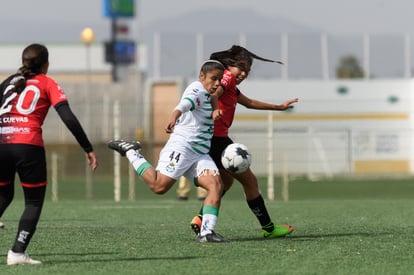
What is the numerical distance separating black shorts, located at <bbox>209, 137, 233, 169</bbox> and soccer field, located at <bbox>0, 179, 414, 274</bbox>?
80 centimetres

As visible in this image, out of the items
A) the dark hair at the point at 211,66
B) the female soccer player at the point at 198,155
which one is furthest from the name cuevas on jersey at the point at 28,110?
the dark hair at the point at 211,66

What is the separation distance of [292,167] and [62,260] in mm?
28835

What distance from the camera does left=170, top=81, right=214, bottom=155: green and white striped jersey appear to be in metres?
10.7

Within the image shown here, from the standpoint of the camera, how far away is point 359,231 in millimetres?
12094

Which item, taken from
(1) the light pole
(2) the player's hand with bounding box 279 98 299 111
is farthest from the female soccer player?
(1) the light pole

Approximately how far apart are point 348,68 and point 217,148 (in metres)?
58.3

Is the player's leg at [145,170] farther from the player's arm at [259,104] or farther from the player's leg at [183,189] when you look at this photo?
the player's leg at [183,189]

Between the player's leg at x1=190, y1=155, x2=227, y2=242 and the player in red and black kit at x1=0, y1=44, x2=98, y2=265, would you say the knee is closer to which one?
the player's leg at x1=190, y1=155, x2=227, y2=242

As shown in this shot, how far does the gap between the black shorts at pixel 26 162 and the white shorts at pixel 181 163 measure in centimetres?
204

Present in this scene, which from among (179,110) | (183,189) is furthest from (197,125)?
(183,189)

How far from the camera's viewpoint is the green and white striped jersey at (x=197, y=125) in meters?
10.7

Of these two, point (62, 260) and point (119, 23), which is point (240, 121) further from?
point (62, 260)

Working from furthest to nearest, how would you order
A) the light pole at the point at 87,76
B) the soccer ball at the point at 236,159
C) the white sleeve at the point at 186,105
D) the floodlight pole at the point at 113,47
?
the floodlight pole at the point at 113,47 < the light pole at the point at 87,76 < the soccer ball at the point at 236,159 < the white sleeve at the point at 186,105

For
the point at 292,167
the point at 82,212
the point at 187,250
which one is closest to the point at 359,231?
the point at 187,250
